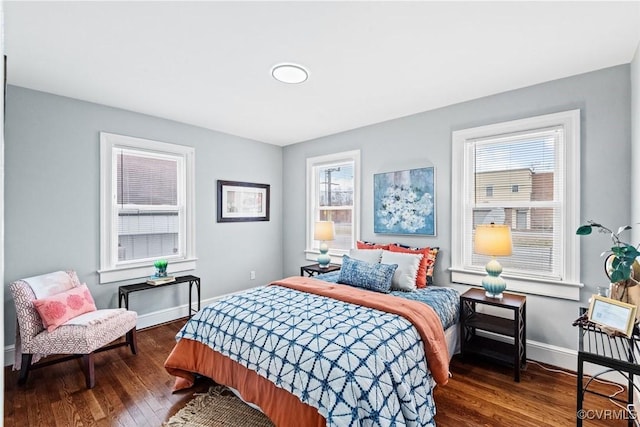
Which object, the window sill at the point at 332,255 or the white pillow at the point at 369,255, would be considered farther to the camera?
the window sill at the point at 332,255

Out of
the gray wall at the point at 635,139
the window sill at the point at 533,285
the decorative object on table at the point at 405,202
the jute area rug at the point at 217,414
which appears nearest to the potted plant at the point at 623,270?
the gray wall at the point at 635,139

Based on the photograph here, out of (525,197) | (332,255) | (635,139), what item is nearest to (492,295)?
(525,197)

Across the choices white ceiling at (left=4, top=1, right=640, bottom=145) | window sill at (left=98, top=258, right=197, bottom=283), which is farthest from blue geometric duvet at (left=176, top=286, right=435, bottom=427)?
white ceiling at (left=4, top=1, right=640, bottom=145)

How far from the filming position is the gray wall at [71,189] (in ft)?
9.38

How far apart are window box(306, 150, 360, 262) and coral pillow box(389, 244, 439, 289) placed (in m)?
0.93

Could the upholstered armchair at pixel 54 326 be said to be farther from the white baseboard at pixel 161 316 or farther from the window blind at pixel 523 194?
the window blind at pixel 523 194

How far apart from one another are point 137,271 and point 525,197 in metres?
4.05

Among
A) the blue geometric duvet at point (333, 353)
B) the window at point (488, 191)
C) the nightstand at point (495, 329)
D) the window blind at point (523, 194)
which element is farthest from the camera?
the window at point (488, 191)

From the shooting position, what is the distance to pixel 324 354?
178cm

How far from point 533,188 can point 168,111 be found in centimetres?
375

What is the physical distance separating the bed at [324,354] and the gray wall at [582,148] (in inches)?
37.7

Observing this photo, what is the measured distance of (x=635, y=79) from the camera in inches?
91.5

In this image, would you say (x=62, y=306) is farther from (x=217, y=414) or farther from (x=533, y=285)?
(x=533, y=285)

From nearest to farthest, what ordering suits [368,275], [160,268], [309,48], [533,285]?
[309,48] → [533,285] → [368,275] → [160,268]
